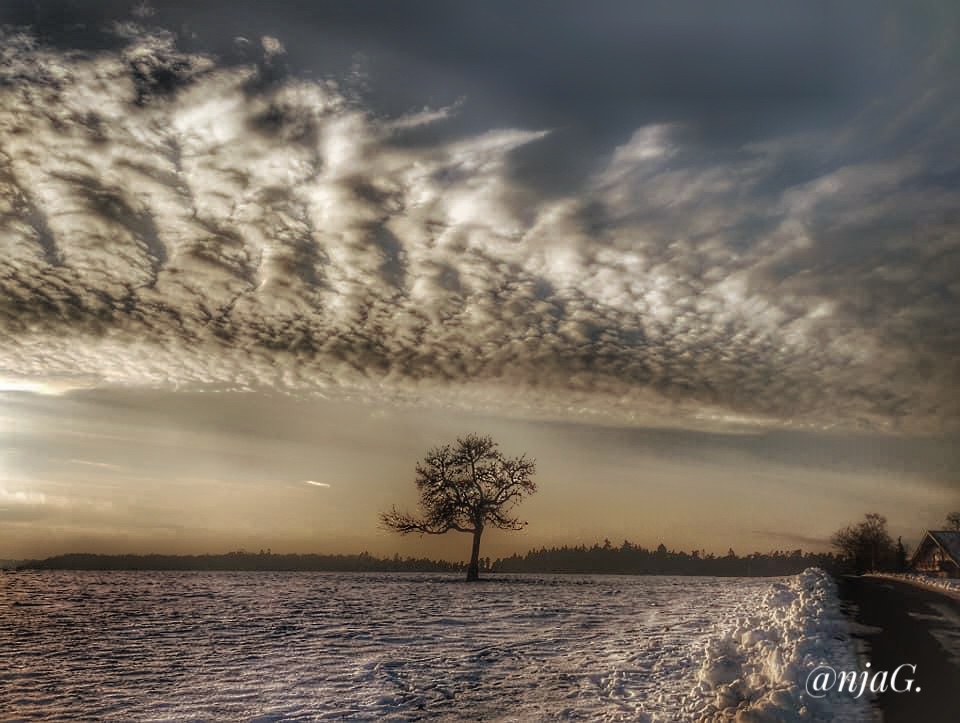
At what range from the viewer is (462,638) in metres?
17.9

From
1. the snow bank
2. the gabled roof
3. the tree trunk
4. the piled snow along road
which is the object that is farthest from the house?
the piled snow along road

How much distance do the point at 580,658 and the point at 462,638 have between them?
4413 millimetres

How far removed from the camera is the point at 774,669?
11.0 metres

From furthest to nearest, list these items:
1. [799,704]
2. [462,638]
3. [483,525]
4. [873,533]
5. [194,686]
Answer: [873,533] → [483,525] → [462,638] → [194,686] → [799,704]

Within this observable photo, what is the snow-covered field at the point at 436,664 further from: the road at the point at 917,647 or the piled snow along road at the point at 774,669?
the road at the point at 917,647

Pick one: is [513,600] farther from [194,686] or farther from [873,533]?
[873,533]

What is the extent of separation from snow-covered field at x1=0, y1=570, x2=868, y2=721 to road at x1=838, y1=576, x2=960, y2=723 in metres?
0.65

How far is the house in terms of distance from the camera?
61469 mm

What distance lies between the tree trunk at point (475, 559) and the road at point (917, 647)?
32869mm

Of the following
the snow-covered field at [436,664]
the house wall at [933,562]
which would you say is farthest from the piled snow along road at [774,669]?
the house wall at [933,562]

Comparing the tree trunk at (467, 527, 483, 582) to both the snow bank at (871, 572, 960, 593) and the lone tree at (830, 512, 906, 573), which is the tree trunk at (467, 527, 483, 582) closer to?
the snow bank at (871, 572, 960, 593)

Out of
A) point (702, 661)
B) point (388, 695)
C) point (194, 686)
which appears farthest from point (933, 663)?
point (194, 686)

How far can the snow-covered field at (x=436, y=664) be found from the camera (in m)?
10.6

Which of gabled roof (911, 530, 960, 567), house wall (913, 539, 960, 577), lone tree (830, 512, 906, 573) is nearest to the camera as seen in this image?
gabled roof (911, 530, 960, 567)
